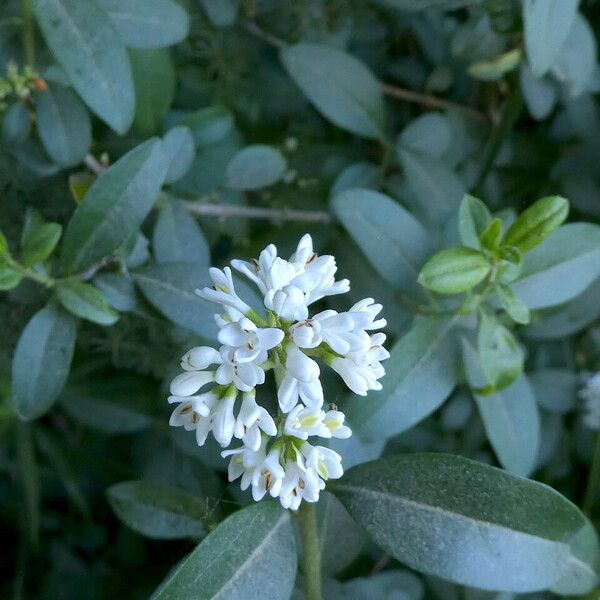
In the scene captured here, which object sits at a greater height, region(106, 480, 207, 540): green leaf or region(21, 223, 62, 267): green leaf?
region(21, 223, 62, 267): green leaf

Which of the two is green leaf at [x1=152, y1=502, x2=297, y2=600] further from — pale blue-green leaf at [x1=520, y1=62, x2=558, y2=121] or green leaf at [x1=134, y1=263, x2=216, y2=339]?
pale blue-green leaf at [x1=520, y1=62, x2=558, y2=121]

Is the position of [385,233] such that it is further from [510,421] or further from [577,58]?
[577,58]

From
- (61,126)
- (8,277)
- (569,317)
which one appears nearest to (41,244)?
(8,277)

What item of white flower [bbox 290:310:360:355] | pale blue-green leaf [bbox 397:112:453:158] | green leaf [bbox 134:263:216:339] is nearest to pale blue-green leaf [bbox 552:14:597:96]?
pale blue-green leaf [bbox 397:112:453:158]

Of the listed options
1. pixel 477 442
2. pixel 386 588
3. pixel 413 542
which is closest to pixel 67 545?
pixel 386 588

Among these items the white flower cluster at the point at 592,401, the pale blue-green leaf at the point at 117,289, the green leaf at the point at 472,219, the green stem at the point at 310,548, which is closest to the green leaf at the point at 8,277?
the pale blue-green leaf at the point at 117,289

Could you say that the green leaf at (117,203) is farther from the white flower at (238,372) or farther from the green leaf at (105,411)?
the green leaf at (105,411)

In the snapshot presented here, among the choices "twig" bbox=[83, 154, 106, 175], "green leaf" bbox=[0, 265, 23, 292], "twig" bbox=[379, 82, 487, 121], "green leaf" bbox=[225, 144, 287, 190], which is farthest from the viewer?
"twig" bbox=[379, 82, 487, 121]
